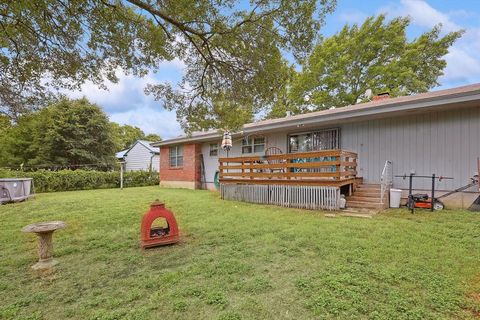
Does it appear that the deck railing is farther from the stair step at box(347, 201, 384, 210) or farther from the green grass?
the green grass

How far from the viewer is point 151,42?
233 inches

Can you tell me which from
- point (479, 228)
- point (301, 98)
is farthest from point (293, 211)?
point (301, 98)

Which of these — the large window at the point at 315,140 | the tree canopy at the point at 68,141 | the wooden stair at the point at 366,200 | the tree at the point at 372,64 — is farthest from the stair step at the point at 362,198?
the tree canopy at the point at 68,141

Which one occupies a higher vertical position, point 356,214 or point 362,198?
point 362,198

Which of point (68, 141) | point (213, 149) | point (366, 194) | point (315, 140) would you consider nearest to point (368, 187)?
point (366, 194)

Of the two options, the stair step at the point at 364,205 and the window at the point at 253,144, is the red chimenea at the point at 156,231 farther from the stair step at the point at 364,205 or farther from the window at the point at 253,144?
the window at the point at 253,144

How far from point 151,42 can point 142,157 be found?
60.7ft

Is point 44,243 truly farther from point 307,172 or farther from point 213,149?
point 213,149

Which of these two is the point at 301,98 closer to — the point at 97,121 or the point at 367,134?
the point at 367,134

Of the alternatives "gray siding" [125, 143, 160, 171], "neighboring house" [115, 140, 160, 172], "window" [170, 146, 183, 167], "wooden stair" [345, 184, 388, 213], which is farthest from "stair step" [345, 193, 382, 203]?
"gray siding" [125, 143, 160, 171]

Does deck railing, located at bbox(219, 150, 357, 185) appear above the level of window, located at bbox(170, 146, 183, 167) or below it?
below

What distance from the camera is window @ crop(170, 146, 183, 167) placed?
16.2 metres

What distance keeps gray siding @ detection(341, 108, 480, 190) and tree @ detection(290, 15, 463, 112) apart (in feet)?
36.2

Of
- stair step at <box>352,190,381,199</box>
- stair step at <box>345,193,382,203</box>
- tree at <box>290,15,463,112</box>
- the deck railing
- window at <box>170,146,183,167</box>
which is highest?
tree at <box>290,15,463,112</box>
